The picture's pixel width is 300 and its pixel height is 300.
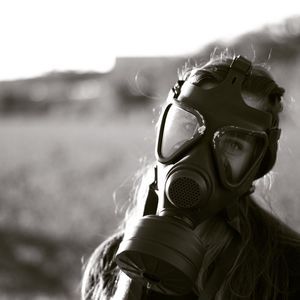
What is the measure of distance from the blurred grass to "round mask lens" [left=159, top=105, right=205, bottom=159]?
0.75 metres

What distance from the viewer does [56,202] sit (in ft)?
27.3

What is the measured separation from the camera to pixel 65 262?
5.91m

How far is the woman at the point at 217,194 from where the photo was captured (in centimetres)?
231

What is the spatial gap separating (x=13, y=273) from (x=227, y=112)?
3.69 m

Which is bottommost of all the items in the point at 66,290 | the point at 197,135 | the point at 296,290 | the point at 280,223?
the point at 66,290

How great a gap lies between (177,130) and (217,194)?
299 mm

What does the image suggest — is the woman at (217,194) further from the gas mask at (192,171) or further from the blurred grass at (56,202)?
the blurred grass at (56,202)

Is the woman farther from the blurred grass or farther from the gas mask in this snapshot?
the blurred grass

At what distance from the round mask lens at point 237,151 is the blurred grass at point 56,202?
0.91 meters

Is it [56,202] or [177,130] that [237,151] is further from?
[56,202]

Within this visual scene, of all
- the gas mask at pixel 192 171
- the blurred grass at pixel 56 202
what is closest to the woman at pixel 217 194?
the gas mask at pixel 192 171

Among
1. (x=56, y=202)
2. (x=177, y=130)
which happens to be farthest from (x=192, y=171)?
(x=56, y=202)

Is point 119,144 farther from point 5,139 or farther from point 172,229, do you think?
point 172,229

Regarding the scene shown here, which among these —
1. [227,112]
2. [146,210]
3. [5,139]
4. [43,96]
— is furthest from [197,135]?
[43,96]
